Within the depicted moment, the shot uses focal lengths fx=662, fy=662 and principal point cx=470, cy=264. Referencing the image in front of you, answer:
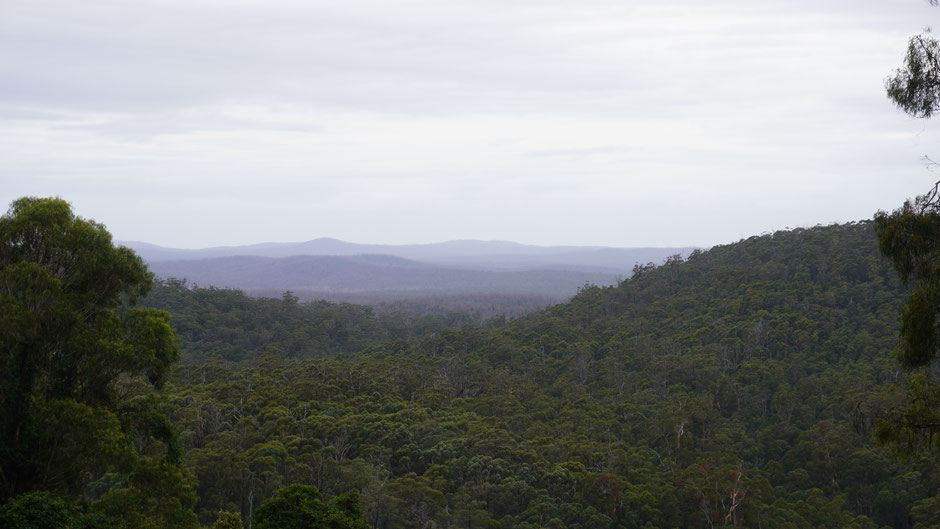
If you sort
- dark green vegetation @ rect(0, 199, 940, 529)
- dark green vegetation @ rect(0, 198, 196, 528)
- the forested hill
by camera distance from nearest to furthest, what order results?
1. dark green vegetation @ rect(0, 198, 196, 528)
2. dark green vegetation @ rect(0, 199, 940, 529)
3. the forested hill

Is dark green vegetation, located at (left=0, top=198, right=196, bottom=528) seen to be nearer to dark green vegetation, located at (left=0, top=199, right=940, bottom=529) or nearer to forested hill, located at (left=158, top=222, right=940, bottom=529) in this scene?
dark green vegetation, located at (left=0, top=199, right=940, bottom=529)

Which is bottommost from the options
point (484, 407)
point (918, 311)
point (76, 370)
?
point (484, 407)

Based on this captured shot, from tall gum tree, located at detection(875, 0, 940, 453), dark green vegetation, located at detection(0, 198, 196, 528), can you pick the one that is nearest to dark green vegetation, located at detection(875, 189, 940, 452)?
tall gum tree, located at detection(875, 0, 940, 453)

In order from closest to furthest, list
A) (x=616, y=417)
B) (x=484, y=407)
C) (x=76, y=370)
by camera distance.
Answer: (x=76, y=370) < (x=616, y=417) < (x=484, y=407)

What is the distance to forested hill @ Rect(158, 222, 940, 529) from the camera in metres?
18.0

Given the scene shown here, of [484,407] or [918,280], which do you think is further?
[484,407]

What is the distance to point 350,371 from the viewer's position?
2891 cm

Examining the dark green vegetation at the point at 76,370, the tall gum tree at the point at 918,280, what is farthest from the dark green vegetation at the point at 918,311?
the dark green vegetation at the point at 76,370

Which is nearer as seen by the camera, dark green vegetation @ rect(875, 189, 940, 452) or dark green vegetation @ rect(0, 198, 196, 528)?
dark green vegetation @ rect(875, 189, 940, 452)

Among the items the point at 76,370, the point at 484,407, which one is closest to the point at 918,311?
the point at 76,370

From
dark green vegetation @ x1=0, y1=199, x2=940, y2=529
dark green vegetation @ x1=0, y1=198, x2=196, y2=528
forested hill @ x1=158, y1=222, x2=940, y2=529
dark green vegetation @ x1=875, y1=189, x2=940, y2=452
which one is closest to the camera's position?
dark green vegetation @ x1=875, y1=189, x2=940, y2=452

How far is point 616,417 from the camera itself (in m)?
26.2

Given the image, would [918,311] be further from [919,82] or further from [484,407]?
[484,407]

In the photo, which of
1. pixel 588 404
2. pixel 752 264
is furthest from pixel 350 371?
pixel 752 264
